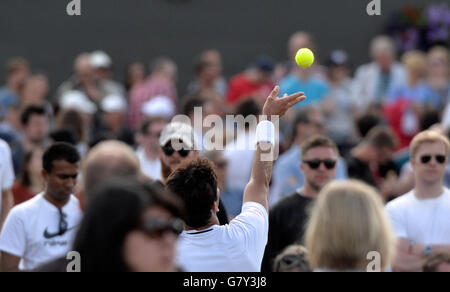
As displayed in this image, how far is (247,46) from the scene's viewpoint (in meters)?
13.7

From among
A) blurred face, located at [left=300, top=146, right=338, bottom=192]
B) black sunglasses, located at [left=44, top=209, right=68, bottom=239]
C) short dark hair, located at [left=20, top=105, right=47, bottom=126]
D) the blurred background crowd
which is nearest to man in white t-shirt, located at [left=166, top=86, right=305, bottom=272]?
black sunglasses, located at [left=44, top=209, right=68, bottom=239]

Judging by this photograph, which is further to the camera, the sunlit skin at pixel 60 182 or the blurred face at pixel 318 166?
the blurred face at pixel 318 166

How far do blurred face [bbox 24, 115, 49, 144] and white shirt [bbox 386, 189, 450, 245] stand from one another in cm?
415

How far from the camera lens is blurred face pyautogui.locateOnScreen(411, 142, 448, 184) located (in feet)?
18.4

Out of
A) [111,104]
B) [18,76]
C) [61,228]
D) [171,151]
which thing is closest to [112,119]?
[111,104]

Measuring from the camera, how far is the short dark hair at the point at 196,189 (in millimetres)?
3797

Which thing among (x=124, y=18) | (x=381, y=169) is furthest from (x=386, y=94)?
(x=124, y=18)

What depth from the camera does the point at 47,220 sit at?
4.93 metres

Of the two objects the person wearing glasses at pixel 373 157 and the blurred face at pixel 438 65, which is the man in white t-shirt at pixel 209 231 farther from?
the blurred face at pixel 438 65

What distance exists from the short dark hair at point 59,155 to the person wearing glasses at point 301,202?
138 centimetres

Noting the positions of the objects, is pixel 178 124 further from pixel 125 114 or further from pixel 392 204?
pixel 125 114

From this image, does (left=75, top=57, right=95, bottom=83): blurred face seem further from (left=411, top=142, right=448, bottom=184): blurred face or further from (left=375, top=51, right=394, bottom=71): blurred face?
(left=411, top=142, right=448, bottom=184): blurred face

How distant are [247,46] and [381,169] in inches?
232

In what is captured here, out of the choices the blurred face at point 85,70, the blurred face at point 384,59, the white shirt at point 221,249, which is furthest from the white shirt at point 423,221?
the blurred face at point 85,70
